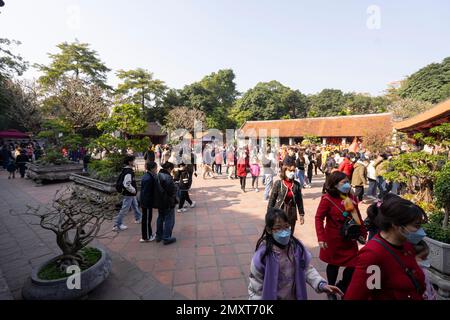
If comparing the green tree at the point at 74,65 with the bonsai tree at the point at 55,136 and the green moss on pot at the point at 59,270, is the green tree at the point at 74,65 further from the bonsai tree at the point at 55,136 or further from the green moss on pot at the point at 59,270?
the green moss on pot at the point at 59,270

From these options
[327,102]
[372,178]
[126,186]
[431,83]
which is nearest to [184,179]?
[126,186]

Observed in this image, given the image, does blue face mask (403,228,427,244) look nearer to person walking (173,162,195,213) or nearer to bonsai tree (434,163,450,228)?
bonsai tree (434,163,450,228)

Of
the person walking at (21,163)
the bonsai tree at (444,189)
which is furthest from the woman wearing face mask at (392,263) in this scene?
the person walking at (21,163)

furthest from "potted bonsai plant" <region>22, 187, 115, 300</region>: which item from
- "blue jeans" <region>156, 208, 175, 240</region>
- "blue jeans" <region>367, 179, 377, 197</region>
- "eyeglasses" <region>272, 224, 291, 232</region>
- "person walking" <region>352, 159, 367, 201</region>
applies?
"blue jeans" <region>367, 179, 377, 197</region>

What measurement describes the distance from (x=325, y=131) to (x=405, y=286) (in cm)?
2962

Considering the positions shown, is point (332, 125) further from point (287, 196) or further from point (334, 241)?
point (334, 241)

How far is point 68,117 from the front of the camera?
2006 centimetres

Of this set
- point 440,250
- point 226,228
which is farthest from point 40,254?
point 440,250

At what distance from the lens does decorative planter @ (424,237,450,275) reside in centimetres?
305

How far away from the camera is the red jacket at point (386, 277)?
1588mm

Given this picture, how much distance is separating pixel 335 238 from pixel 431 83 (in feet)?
132

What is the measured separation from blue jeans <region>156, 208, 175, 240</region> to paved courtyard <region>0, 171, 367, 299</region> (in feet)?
0.66
